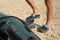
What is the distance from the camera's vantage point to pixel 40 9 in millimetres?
6602

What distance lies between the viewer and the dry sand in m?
4.61

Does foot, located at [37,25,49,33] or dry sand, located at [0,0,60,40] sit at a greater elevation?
foot, located at [37,25,49,33]

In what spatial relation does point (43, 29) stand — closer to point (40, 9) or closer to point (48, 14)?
point (48, 14)

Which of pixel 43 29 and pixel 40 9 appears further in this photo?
pixel 40 9

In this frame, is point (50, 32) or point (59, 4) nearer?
point (50, 32)

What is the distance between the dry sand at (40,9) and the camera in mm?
4605

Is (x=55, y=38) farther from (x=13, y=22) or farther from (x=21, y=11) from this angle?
(x=21, y=11)

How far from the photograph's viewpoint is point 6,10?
19.9ft

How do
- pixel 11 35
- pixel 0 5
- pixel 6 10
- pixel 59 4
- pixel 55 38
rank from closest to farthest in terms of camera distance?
1. pixel 11 35
2. pixel 55 38
3. pixel 6 10
4. pixel 0 5
5. pixel 59 4

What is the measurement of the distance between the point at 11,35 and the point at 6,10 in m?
3.06

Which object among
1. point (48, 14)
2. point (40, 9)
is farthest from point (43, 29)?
point (40, 9)

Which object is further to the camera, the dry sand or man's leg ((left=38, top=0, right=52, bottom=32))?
the dry sand

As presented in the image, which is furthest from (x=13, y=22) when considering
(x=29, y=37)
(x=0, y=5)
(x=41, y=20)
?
(x=0, y=5)

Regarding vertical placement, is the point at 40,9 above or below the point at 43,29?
below
